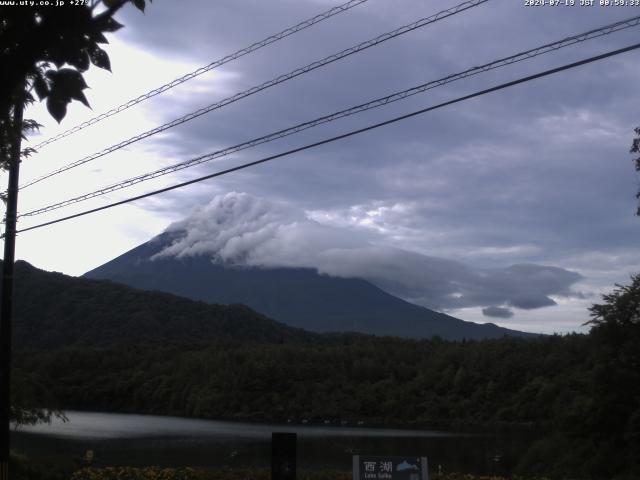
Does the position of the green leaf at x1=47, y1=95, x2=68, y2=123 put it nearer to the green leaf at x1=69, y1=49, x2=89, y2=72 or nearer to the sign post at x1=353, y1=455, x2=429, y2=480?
the green leaf at x1=69, y1=49, x2=89, y2=72

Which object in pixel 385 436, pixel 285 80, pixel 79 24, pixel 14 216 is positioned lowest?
pixel 385 436

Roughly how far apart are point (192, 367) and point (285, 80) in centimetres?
8395

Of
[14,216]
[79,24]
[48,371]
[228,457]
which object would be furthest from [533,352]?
[79,24]

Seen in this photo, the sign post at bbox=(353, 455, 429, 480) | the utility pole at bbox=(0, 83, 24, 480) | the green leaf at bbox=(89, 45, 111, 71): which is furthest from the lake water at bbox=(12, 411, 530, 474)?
the green leaf at bbox=(89, 45, 111, 71)

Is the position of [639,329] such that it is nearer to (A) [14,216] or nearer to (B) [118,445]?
(A) [14,216]

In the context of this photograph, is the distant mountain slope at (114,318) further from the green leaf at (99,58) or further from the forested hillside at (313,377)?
the green leaf at (99,58)

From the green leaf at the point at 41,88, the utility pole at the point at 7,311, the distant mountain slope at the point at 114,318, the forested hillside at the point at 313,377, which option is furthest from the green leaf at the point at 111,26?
the distant mountain slope at the point at 114,318

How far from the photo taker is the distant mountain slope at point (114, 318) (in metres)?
113

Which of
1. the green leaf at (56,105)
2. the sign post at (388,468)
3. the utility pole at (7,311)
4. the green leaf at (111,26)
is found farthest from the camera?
the utility pole at (7,311)

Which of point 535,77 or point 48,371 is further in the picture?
point 48,371

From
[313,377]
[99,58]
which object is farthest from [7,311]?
[313,377]

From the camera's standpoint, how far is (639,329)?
2683cm

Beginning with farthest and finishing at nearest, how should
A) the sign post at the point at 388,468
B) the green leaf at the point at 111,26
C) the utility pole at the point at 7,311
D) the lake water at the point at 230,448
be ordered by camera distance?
the lake water at the point at 230,448
the utility pole at the point at 7,311
the sign post at the point at 388,468
the green leaf at the point at 111,26

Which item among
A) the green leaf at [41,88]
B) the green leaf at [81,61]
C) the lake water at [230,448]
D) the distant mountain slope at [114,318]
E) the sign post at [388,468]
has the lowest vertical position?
the lake water at [230,448]
